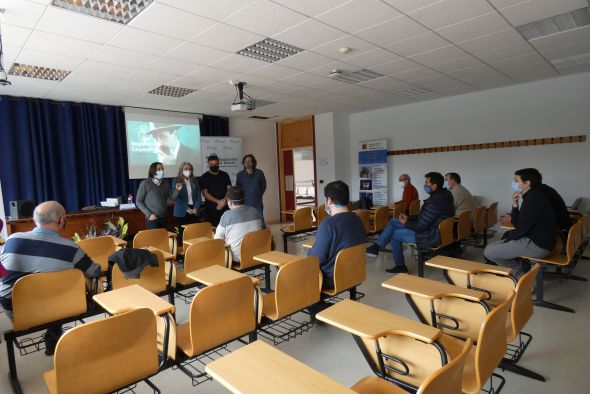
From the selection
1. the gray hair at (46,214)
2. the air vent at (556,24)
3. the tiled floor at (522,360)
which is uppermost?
the air vent at (556,24)

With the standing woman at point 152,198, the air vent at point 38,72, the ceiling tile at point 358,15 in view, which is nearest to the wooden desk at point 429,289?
the ceiling tile at point 358,15

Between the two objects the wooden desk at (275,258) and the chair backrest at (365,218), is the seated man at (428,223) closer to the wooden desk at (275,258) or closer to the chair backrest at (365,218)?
the chair backrest at (365,218)

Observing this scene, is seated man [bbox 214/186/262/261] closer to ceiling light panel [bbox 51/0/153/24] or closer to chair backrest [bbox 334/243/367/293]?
chair backrest [bbox 334/243/367/293]

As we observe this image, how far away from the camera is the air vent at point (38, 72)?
168 inches

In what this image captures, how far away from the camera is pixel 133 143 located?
679 centimetres

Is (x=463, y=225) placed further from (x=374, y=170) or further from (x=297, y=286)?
(x=374, y=170)

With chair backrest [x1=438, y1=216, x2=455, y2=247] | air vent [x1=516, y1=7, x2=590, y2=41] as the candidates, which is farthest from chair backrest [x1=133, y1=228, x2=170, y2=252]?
air vent [x1=516, y1=7, x2=590, y2=41]

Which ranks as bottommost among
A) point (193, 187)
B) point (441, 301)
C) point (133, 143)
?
point (441, 301)

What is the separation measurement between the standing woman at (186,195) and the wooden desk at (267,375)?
462 cm

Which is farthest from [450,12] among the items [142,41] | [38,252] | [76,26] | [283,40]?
[38,252]

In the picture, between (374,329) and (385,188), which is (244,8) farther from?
(385,188)

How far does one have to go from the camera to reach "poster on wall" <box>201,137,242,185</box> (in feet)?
25.7

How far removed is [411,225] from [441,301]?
2.38 metres

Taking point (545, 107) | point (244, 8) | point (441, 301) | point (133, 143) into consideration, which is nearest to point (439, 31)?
point (244, 8)
